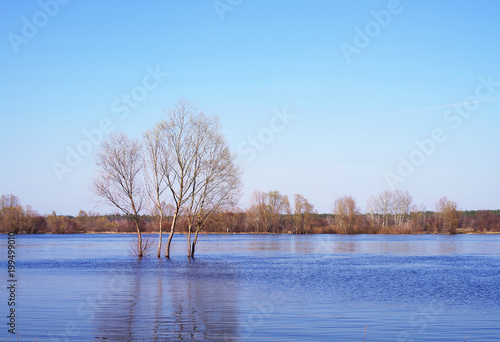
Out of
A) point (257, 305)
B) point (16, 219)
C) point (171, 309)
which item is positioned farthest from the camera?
point (16, 219)

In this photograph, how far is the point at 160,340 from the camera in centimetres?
1232

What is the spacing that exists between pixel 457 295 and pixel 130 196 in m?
27.3

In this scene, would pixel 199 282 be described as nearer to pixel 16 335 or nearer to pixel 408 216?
pixel 16 335

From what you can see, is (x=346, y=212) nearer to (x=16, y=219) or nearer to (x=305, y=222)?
(x=305, y=222)

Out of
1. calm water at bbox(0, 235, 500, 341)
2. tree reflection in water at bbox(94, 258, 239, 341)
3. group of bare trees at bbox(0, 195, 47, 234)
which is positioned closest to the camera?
tree reflection in water at bbox(94, 258, 239, 341)

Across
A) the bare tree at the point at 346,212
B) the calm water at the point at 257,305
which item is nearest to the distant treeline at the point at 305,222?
the bare tree at the point at 346,212

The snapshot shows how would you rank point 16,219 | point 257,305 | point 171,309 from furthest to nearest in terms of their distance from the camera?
1. point 16,219
2. point 257,305
3. point 171,309

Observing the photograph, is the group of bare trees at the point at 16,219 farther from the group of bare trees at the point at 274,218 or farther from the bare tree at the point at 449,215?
the bare tree at the point at 449,215

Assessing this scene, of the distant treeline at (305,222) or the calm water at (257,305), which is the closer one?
the calm water at (257,305)

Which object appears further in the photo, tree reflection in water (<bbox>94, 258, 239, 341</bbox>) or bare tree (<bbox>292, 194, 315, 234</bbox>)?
bare tree (<bbox>292, 194, 315, 234</bbox>)

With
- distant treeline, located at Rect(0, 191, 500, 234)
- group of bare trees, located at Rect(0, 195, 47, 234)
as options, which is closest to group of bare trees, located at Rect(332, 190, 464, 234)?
distant treeline, located at Rect(0, 191, 500, 234)

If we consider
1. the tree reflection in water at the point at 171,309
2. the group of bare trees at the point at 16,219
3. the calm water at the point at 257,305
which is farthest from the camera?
the group of bare trees at the point at 16,219

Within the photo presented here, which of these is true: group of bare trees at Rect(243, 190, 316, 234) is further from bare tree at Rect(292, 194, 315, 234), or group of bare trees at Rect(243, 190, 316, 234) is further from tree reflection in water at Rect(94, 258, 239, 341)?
tree reflection in water at Rect(94, 258, 239, 341)

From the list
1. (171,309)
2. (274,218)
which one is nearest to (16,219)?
(274,218)
